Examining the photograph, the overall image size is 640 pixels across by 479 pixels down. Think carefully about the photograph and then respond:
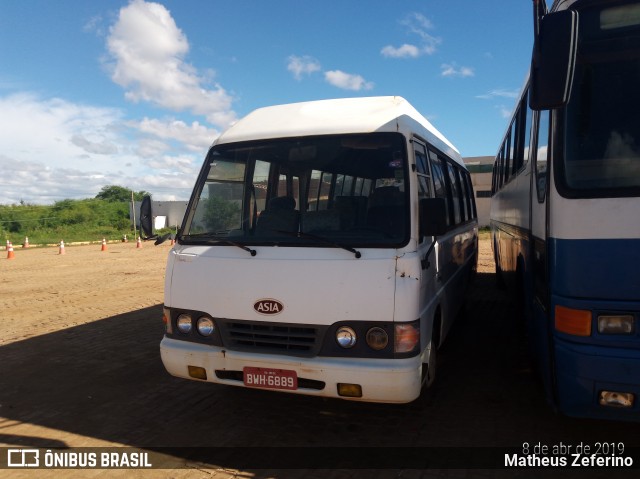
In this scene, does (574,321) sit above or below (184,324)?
above

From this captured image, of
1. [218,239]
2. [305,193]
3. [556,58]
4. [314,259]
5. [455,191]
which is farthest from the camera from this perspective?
[455,191]

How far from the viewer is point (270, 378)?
3738 mm

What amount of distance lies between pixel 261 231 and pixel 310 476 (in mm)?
1938

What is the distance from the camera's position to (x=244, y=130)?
14.8 ft

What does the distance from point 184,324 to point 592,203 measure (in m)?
3.18

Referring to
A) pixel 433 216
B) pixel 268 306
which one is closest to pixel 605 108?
pixel 433 216

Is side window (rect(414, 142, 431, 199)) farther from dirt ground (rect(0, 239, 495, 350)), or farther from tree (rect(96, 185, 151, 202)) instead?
tree (rect(96, 185, 151, 202))

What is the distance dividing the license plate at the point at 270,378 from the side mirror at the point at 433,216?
5.01 ft

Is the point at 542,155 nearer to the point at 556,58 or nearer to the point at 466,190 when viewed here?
the point at 556,58

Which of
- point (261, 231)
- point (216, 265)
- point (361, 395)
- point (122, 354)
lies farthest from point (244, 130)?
point (122, 354)

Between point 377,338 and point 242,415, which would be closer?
point 377,338

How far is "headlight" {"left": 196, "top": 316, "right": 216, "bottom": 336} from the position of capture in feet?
13.0

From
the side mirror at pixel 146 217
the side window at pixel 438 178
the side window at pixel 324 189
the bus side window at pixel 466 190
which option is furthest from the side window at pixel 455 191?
the side mirror at pixel 146 217

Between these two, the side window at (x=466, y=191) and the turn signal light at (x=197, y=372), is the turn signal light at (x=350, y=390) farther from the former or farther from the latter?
the side window at (x=466, y=191)
